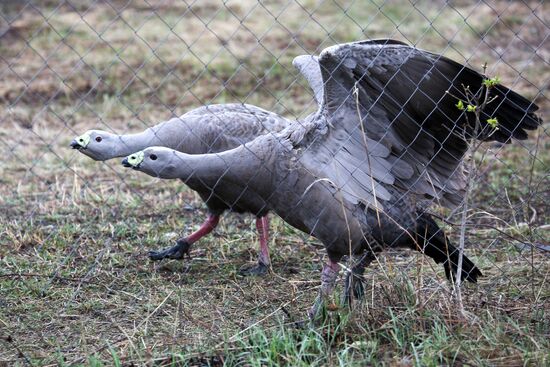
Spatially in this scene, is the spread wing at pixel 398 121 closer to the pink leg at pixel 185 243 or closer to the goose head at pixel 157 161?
the goose head at pixel 157 161

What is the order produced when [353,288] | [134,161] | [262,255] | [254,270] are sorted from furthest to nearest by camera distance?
[262,255], [254,270], [134,161], [353,288]

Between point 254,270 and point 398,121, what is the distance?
52.5 inches

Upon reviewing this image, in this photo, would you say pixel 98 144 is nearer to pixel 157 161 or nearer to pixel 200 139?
pixel 200 139

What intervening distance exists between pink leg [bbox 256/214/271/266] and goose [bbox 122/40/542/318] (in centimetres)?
79

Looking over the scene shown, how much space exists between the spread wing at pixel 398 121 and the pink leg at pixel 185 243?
4.20 feet

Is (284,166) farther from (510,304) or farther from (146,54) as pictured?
(146,54)

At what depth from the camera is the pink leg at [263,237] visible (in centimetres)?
509

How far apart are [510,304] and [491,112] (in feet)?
3.31

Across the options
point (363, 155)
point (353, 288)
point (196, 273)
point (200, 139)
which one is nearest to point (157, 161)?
point (200, 139)

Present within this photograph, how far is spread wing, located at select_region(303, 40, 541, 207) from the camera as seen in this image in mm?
4145

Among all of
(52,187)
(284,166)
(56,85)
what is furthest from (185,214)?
(56,85)

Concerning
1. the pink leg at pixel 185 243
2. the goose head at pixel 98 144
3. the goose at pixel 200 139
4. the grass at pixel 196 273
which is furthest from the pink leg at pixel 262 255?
the goose head at pixel 98 144

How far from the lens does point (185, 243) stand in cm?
524

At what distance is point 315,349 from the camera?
11.6 ft
